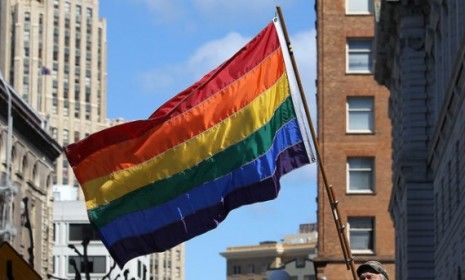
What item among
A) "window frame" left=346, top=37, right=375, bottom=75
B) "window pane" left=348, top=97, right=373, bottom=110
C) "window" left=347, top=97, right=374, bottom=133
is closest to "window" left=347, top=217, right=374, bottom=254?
"window" left=347, top=97, right=374, bottom=133

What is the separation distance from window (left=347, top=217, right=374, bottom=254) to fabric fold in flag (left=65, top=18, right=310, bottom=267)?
60.3 m

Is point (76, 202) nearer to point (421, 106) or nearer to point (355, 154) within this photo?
point (355, 154)

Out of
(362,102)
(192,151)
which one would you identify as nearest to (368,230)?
(362,102)

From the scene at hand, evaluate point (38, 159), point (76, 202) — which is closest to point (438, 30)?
point (38, 159)

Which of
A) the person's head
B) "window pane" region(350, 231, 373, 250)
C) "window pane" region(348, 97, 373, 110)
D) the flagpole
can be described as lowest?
the person's head

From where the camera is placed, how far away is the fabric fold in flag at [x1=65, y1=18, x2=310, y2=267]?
22422mm

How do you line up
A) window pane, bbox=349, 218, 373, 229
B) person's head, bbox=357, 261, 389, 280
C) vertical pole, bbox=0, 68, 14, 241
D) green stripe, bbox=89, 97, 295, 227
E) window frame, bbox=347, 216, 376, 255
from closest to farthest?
person's head, bbox=357, 261, 389, 280, green stripe, bbox=89, 97, 295, 227, window frame, bbox=347, 216, 376, 255, window pane, bbox=349, 218, 373, 229, vertical pole, bbox=0, 68, 14, 241

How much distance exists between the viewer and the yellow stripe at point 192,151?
891 inches

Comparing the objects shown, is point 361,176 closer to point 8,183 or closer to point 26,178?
point 8,183

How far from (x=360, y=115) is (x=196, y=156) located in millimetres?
62872

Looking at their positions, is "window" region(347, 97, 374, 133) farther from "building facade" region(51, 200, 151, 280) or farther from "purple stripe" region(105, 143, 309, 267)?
"building facade" region(51, 200, 151, 280)

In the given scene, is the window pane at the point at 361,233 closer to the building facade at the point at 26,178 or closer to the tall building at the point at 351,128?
the tall building at the point at 351,128

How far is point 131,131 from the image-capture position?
22.9 m

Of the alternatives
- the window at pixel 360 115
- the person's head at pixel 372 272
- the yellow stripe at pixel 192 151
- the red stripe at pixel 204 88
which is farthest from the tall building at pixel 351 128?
the person's head at pixel 372 272
